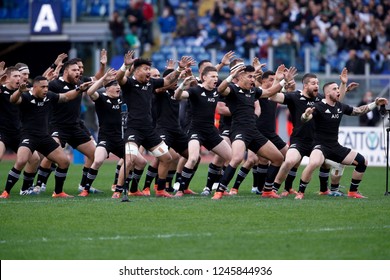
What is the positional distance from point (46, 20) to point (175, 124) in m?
15.9

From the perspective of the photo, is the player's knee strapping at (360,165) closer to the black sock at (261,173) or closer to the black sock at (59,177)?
the black sock at (261,173)

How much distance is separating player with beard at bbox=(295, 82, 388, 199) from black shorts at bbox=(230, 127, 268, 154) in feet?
3.08

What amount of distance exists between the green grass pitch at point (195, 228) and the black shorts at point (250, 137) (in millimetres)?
993

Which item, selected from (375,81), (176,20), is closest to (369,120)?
(375,81)

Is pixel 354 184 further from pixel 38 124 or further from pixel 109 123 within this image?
pixel 38 124

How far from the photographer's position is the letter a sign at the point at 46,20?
3266 cm

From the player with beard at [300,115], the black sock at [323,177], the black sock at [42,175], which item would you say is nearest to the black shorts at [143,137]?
the player with beard at [300,115]

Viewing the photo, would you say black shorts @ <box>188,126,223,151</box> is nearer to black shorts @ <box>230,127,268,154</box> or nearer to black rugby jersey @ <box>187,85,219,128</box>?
black rugby jersey @ <box>187,85,219,128</box>

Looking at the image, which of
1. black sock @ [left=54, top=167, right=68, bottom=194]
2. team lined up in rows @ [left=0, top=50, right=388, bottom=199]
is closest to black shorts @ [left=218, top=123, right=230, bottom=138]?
team lined up in rows @ [left=0, top=50, right=388, bottom=199]

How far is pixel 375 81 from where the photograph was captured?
28719 millimetres

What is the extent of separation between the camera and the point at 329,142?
1719 cm

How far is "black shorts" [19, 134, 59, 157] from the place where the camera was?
55.7 feet

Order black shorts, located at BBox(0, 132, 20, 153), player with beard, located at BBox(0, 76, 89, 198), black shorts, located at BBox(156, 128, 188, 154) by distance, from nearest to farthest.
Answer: player with beard, located at BBox(0, 76, 89, 198), black shorts, located at BBox(0, 132, 20, 153), black shorts, located at BBox(156, 128, 188, 154)

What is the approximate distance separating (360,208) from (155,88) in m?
4.65
